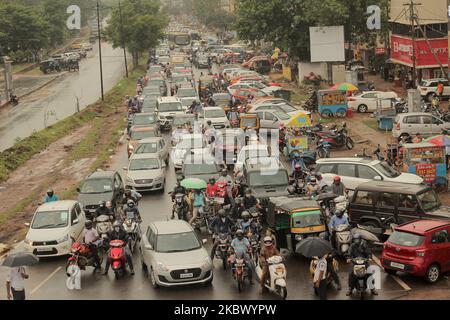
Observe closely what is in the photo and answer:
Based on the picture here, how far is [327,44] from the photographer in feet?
216

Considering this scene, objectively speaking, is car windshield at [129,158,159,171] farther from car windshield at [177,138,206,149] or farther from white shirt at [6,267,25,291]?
white shirt at [6,267,25,291]

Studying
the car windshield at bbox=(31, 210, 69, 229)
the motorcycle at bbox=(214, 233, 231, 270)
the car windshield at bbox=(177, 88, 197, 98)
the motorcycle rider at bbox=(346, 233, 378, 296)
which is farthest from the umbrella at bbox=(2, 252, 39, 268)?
the car windshield at bbox=(177, 88, 197, 98)

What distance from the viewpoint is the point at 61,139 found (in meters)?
52.0

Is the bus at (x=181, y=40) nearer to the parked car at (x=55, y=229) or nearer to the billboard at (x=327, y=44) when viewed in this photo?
the billboard at (x=327, y=44)

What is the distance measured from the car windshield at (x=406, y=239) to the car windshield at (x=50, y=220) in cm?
985

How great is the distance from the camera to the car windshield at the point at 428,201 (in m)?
22.9

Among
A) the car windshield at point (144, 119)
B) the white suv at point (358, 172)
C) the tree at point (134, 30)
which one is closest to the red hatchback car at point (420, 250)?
the white suv at point (358, 172)

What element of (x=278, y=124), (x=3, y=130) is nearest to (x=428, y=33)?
(x=278, y=124)

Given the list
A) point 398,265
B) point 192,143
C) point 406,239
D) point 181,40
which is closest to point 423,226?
point 406,239

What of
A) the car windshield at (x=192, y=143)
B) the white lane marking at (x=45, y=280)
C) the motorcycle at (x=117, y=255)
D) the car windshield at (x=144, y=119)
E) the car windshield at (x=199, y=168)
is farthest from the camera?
the car windshield at (x=144, y=119)

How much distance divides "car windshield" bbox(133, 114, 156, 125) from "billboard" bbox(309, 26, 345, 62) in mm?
23807

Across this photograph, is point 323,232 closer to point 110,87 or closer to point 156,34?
point 110,87

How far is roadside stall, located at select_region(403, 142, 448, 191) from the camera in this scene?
29938 millimetres

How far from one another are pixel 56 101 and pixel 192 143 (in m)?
41.1
